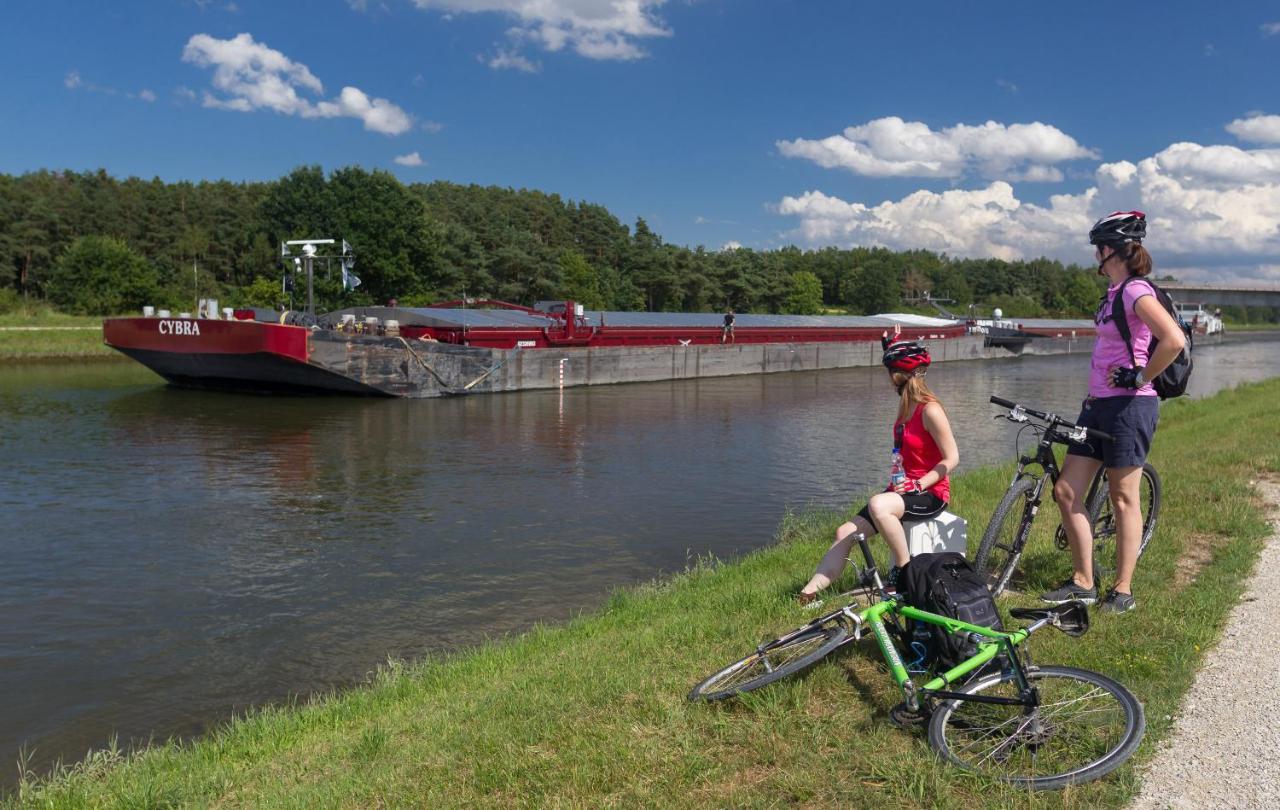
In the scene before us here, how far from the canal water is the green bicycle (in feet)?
14.6

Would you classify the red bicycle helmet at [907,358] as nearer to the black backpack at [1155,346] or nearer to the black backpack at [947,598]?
the black backpack at [1155,346]

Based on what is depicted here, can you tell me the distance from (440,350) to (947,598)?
25.2 meters

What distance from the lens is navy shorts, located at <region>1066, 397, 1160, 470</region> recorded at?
17.5 feet

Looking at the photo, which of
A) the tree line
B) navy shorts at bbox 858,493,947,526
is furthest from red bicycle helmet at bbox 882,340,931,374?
the tree line

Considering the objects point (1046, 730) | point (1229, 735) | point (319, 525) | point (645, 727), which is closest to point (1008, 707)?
point (1046, 730)

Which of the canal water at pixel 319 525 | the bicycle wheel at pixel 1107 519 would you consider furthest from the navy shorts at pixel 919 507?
the canal water at pixel 319 525

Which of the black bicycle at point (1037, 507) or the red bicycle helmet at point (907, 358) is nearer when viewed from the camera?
the red bicycle helmet at point (907, 358)

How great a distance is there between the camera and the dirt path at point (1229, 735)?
11.6 ft

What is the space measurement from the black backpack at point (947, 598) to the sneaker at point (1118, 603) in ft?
5.28

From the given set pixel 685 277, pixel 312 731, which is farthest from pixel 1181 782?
pixel 685 277

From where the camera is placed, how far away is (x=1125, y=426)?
17.7 ft

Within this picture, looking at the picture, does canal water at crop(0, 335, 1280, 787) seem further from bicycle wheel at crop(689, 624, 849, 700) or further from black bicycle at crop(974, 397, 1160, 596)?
black bicycle at crop(974, 397, 1160, 596)

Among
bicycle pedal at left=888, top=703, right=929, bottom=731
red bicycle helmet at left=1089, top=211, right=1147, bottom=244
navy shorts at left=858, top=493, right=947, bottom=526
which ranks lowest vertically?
bicycle pedal at left=888, top=703, right=929, bottom=731

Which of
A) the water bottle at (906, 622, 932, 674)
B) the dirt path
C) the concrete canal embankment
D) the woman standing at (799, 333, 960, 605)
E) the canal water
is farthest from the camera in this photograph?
the concrete canal embankment
